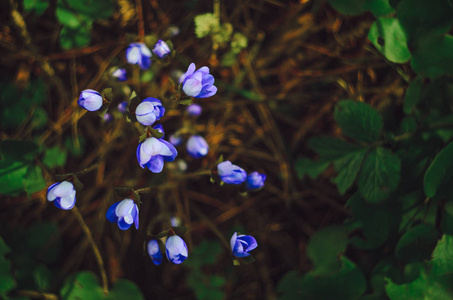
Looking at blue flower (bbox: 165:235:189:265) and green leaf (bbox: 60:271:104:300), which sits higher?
blue flower (bbox: 165:235:189:265)

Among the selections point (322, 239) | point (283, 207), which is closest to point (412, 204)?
point (322, 239)

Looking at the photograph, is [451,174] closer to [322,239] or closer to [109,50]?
[322,239]

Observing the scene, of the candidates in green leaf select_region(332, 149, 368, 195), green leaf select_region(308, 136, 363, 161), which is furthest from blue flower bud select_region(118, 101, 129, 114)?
green leaf select_region(332, 149, 368, 195)

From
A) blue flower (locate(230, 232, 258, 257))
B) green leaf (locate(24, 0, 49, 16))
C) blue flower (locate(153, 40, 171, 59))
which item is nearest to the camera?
blue flower (locate(230, 232, 258, 257))

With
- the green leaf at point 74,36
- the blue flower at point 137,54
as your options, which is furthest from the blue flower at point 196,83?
the green leaf at point 74,36

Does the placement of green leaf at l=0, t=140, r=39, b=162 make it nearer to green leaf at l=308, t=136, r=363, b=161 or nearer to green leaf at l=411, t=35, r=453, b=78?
green leaf at l=308, t=136, r=363, b=161

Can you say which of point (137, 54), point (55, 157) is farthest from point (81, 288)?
point (137, 54)
